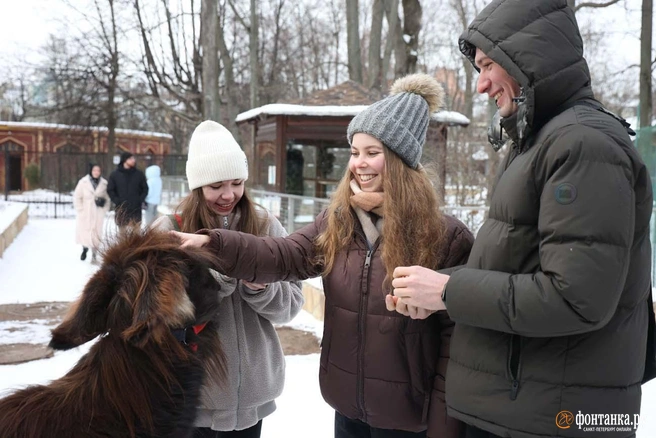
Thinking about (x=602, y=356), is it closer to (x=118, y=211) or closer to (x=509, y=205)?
(x=509, y=205)

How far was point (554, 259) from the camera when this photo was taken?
146 centimetres

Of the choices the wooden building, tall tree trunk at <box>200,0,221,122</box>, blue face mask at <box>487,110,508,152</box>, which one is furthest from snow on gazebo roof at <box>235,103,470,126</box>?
the wooden building

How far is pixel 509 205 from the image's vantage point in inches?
64.4

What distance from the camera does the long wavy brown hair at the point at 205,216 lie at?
8.21 feet

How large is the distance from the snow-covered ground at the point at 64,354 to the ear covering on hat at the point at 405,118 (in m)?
1.15

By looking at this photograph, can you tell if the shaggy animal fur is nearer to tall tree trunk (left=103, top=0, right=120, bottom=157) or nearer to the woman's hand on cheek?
the woman's hand on cheek

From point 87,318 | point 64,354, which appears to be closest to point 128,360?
point 87,318

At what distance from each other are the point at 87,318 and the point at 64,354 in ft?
14.9

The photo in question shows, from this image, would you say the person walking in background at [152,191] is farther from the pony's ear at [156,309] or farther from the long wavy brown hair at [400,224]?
the pony's ear at [156,309]

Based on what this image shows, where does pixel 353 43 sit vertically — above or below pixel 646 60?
above

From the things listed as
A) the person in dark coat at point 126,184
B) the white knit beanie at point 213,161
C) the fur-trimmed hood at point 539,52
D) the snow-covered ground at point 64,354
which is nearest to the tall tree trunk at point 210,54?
the person in dark coat at point 126,184

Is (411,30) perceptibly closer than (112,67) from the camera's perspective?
Yes

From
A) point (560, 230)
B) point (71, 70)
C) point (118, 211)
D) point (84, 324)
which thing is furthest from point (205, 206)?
point (71, 70)

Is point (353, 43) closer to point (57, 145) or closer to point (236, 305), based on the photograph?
point (236, 305)
